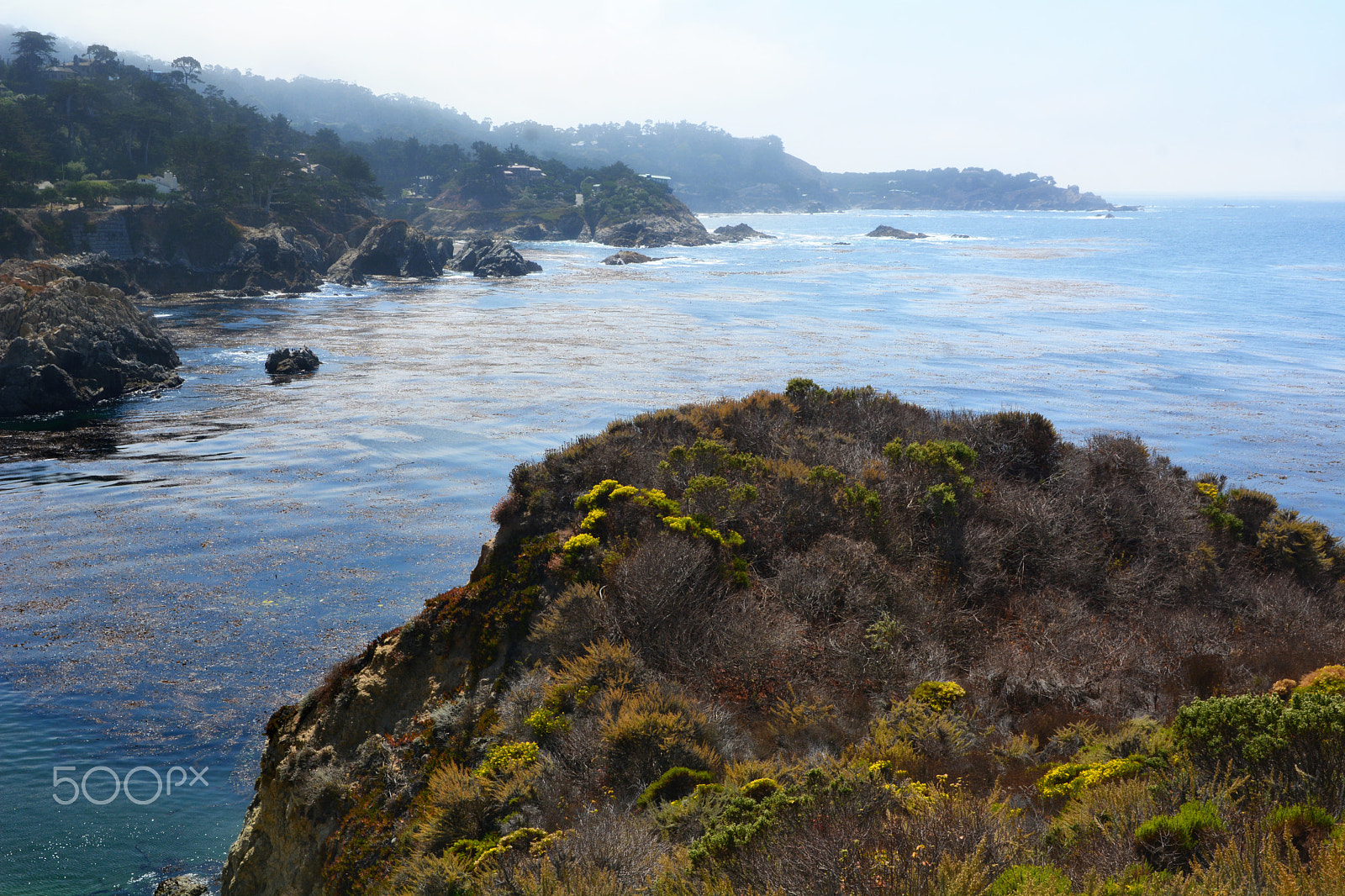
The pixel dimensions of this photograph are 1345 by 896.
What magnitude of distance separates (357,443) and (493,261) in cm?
7068

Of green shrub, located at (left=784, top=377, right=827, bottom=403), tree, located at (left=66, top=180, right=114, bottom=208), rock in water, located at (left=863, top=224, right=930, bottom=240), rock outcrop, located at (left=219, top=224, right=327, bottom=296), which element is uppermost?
rock in water, located at (left=863, top=224, right=930, bottom=240)

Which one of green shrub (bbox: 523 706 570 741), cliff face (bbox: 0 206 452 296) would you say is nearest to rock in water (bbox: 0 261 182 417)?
cliff face (bbox: 0 206 452 296)

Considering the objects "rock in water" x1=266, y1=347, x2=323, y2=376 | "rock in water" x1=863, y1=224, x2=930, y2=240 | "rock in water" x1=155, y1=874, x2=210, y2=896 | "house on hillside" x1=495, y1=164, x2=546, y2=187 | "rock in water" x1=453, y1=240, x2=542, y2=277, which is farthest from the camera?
"house on hillside" x1=495, y1=164, x2=546, y2=187

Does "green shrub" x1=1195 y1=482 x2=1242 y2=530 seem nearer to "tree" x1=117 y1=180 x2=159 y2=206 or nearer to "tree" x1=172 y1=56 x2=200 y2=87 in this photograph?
"tree" x1=117 y1=180 x2=159 y2=206

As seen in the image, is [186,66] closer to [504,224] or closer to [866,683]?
[504,224]

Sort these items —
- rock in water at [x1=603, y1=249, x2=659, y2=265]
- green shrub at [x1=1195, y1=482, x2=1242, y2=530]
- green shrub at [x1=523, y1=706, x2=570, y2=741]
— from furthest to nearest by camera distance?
rock in water at [x1=603, y1=249, x2=659, y2=265]
green shrub at [x1=1195, y1=482, x2=1242, y2=530]
green shrub at [x1=523, y1=706, x2=570, y2=741]

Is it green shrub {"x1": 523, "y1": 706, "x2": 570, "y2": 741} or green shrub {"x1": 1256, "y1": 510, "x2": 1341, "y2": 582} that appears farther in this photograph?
green shrub {"x1": 1256, "y1": 510, "x2": 1341, "y2": 582}

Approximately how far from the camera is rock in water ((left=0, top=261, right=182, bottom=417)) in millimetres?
33438

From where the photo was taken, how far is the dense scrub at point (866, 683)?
5410 millimetres

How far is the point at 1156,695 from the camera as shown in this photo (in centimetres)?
866

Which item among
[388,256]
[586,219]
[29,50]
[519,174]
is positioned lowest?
[388,256]

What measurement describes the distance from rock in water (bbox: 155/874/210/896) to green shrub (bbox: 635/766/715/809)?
6700 mm

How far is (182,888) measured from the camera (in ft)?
31.4

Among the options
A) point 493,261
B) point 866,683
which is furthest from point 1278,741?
point 493,261
